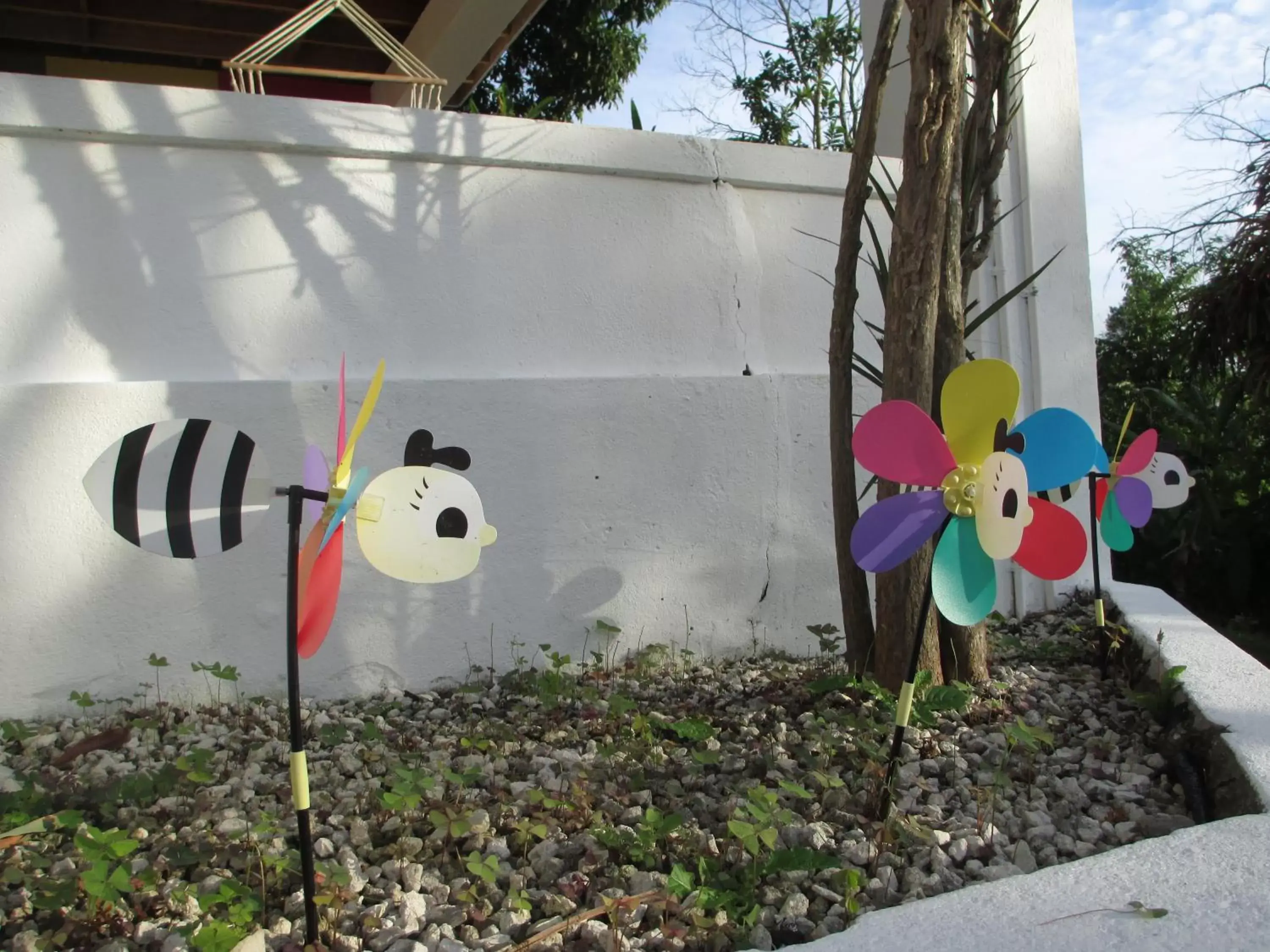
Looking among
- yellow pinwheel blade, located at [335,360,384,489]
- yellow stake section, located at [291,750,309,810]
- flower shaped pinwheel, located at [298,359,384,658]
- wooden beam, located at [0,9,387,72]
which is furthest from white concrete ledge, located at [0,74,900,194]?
wooden beam, located at [0,9,387,72]

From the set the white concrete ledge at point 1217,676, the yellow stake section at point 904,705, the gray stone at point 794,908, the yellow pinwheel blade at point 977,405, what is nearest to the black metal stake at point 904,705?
the yellow stake section at point 904,705

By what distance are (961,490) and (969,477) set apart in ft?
0.10

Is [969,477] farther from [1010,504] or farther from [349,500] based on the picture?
[349,500]

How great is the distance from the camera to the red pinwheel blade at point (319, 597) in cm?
162

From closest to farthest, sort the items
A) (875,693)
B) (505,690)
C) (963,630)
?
(875,693), (963,630), (505,690)

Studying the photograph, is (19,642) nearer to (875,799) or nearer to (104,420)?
(104,420)

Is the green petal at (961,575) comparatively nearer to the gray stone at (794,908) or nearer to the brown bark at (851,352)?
the gray stone at (794,908)

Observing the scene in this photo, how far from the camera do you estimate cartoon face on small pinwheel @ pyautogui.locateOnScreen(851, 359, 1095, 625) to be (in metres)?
1.80

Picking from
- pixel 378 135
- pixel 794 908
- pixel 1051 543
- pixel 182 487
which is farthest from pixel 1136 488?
pixel 182 487

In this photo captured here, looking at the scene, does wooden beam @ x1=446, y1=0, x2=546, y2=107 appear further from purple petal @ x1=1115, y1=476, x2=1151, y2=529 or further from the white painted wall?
purple petal @ x1=1115, y1=476, x2=1151, y2=529

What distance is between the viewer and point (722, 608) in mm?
3420

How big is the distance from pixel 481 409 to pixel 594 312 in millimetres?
536

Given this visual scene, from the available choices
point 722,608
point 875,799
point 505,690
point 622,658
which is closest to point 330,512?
point 875,799

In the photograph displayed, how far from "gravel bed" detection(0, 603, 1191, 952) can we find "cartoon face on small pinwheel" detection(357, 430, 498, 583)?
56cm
